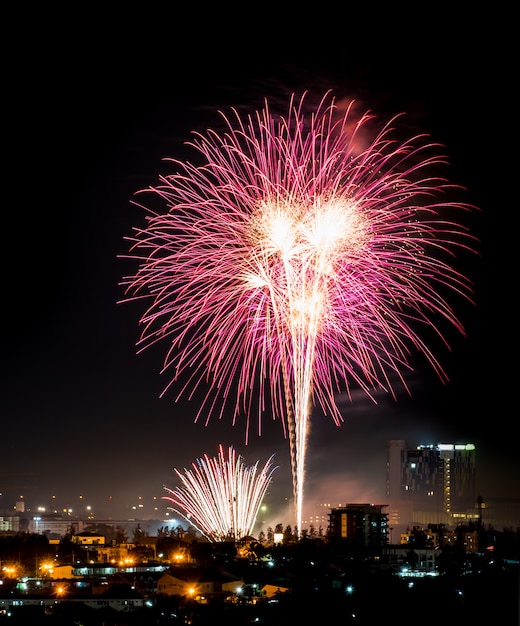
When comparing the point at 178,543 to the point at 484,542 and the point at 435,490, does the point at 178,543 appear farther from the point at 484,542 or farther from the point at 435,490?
the point at 435,490

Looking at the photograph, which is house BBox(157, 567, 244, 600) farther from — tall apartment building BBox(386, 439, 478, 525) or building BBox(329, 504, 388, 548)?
tall apartment building BBox(386, 439, 478, 525)

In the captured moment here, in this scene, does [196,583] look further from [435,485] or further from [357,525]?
[435,485]

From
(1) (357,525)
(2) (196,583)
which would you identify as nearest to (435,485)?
(1) (357,525)

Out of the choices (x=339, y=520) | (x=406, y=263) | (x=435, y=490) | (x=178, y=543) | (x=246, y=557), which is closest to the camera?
(x=406, y=263)

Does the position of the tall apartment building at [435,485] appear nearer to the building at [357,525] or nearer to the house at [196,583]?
the building at [357,525]

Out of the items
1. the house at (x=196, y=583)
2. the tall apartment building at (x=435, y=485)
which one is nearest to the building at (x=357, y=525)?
the house at (x=196, y=583)

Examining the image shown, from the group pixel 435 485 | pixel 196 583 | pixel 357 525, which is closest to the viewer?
pixel 196 583

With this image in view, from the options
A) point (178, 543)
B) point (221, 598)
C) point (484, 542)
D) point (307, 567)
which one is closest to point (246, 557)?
point (307, 567)

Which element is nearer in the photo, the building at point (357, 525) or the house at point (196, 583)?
the house at point (196, 583)
